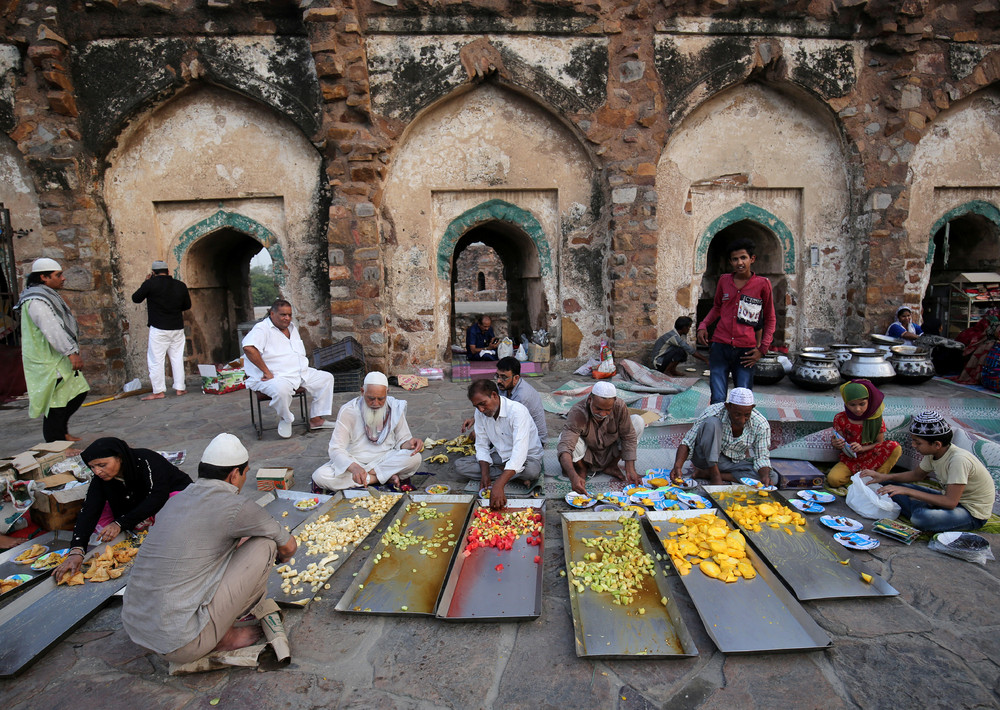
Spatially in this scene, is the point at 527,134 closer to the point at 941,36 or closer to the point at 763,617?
the point at 941,36

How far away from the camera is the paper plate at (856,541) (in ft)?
11.6

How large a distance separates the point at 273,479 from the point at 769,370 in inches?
245

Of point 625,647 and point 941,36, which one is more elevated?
point 941,36

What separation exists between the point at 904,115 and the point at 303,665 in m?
10.8

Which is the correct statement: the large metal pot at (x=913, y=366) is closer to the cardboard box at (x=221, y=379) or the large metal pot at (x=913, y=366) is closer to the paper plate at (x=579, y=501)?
the paper plate at (x=579, y=501)

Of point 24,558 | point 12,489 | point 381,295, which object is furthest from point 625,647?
point 381,295

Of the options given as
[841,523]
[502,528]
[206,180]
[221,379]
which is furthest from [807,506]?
[206,180]

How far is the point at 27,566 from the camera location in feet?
11.8

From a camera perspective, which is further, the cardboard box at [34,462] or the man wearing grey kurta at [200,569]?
the cardboard box at [34,462]

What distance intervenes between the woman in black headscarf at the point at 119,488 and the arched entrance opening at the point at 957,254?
37.1ft

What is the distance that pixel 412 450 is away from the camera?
4840 millimetres

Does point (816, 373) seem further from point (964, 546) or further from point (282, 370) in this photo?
point (282, 370)

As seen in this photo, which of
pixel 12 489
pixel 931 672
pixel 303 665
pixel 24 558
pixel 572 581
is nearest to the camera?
pixel 931 672

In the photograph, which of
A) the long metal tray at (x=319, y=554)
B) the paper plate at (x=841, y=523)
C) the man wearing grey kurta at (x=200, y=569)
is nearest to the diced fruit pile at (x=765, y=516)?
the paper plate at (x=841, y=523)
